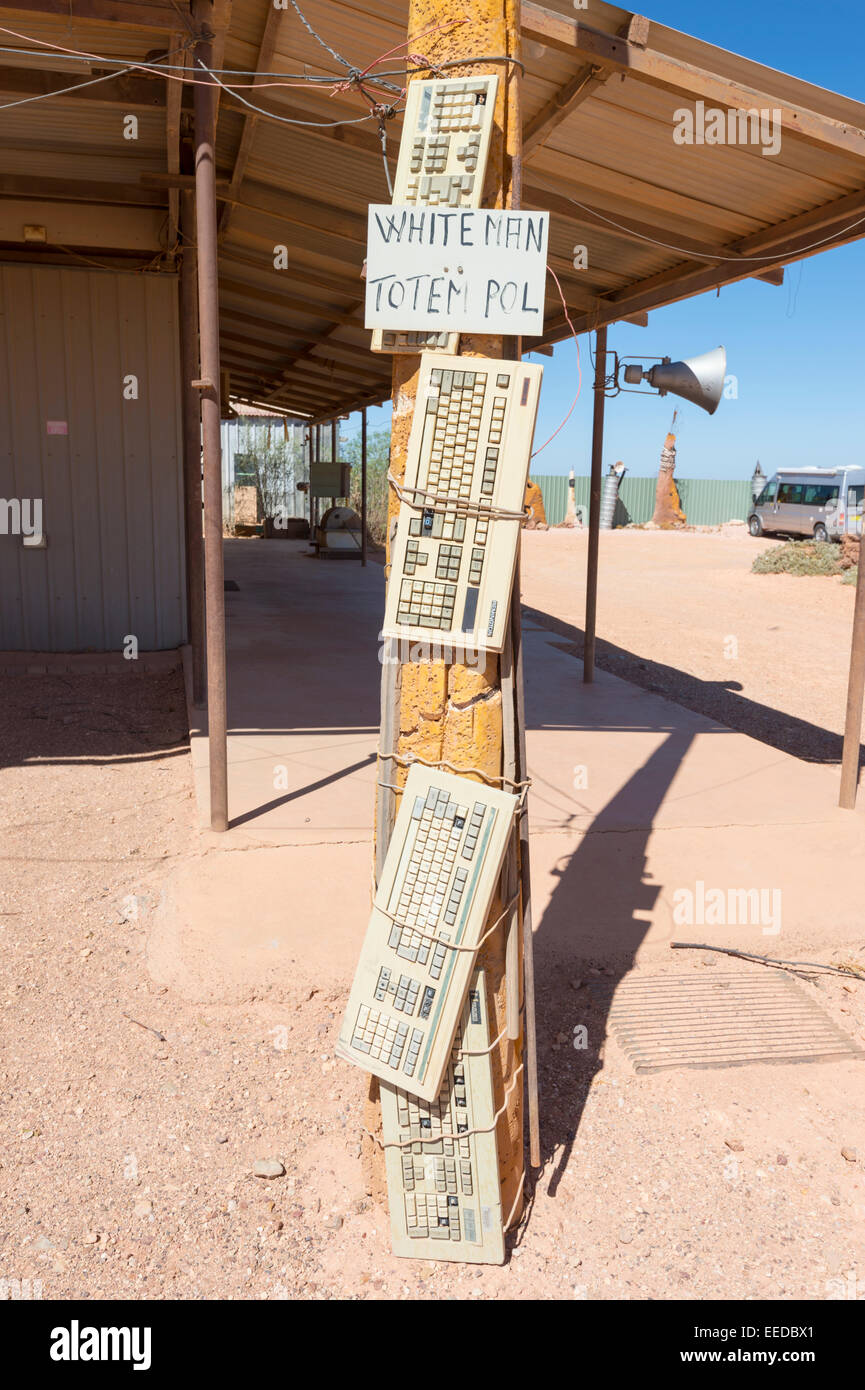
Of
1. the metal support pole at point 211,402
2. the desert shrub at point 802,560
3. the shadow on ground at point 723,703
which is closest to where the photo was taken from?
the metal support pole at point 211,402

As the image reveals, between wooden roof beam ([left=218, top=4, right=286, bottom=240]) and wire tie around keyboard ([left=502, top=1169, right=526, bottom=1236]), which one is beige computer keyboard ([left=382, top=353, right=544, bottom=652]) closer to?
wire tie around keyboard ([left=502, top=1169, right=526, bottom=1236])

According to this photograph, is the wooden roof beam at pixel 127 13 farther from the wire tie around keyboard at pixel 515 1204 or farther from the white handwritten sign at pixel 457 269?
the wire tie around keyboard at pixel 515 1204

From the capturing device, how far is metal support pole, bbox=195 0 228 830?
428 cm

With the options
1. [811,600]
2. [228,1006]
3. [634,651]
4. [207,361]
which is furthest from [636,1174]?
[811,600]

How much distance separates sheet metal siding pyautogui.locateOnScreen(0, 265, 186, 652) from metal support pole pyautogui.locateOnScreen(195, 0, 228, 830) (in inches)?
146

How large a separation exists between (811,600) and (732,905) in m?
12.9

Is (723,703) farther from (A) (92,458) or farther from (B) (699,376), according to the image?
(A) (92,458)

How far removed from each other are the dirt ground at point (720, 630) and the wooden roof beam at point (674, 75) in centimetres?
Answer: 377

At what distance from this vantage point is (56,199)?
23.6ft

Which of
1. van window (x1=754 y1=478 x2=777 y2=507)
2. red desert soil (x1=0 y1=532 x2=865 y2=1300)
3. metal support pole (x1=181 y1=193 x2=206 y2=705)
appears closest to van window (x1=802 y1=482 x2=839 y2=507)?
van window (x1=754 y1=478 x2=777 y2=507)

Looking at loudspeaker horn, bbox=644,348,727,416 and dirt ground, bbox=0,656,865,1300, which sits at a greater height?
loudspeaker horn, bbox=644,348,727,416

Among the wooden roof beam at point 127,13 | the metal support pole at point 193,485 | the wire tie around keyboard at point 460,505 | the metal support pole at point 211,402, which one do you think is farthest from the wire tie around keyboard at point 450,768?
the metal support pole at point 193,485

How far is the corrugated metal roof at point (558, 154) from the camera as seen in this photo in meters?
4.30

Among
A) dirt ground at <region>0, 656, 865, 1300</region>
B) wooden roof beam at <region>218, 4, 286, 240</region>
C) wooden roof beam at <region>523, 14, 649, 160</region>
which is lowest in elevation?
dirt ground at <region>0, 656, 865, 1300</region>
